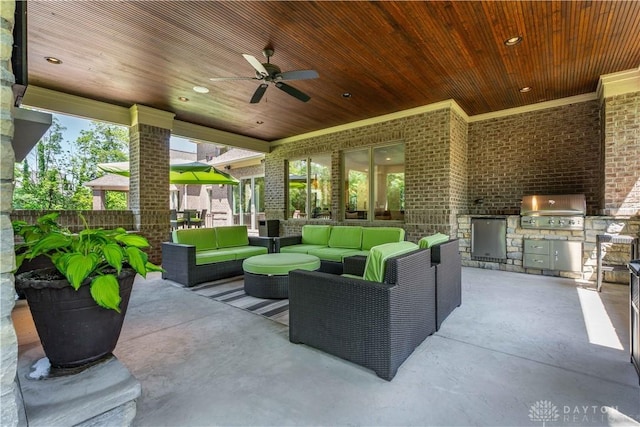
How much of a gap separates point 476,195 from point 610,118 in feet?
7.96

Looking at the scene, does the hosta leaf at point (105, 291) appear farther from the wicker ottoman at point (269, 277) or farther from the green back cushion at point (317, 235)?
the green back cushion at point (317, 235)

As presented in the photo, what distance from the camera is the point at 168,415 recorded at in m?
1.60

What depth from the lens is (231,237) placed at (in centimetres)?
528

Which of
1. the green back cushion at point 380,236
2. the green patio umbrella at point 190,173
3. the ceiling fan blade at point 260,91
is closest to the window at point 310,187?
the green patio umbrella at point 190,173

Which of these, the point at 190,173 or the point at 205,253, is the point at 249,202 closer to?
the point at 190,173

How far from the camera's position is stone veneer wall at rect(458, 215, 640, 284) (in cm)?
436

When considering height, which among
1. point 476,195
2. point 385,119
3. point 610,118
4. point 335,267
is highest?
point 385,119

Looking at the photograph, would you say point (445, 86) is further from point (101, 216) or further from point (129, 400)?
point (101, 216)

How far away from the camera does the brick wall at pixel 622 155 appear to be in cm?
438

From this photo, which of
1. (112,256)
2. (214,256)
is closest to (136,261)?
(112,256)

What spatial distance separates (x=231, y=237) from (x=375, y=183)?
3487mm

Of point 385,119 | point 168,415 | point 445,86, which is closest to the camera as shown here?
point 168,415

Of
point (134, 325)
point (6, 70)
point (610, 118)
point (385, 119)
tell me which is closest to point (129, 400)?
point (6, 70)

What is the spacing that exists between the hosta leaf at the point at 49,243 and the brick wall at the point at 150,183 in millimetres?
4860
